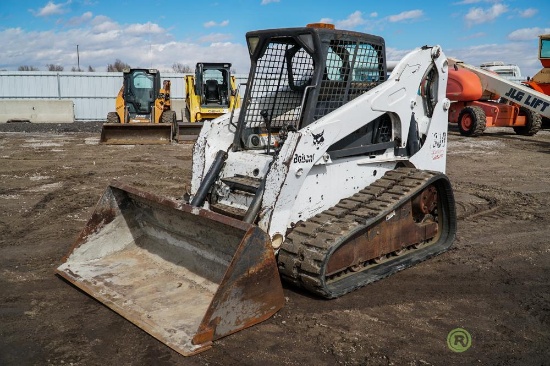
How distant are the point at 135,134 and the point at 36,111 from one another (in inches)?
428

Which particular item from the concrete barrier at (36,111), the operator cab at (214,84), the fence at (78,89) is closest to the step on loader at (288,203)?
the operator cab at (214,84)

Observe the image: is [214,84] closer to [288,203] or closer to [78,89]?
[78,89]

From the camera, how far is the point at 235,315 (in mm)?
3705

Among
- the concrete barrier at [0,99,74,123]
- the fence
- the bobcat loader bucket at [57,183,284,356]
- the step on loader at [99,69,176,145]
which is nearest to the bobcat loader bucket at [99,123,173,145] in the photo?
the step on loader at [99,69,176,145]

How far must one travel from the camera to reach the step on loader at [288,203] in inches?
155

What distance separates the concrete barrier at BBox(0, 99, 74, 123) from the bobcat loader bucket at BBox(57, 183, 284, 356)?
67.6ft

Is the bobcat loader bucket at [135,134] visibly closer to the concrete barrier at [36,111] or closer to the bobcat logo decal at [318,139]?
the concrete barrier at [36,111]

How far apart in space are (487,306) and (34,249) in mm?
4328

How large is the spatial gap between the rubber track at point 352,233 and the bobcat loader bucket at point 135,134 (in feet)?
34.6

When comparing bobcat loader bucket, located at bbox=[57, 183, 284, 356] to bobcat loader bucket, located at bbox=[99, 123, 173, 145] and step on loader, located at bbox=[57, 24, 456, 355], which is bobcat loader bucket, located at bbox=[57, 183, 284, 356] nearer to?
step on loader, located at bbox=[57, 24, 456, 355]

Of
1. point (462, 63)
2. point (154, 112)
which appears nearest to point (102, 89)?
point (154, 112)

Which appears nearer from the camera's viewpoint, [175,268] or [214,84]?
[175,268]

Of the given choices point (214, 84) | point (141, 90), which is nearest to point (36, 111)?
point (141, 90)

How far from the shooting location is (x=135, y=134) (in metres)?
15.0
